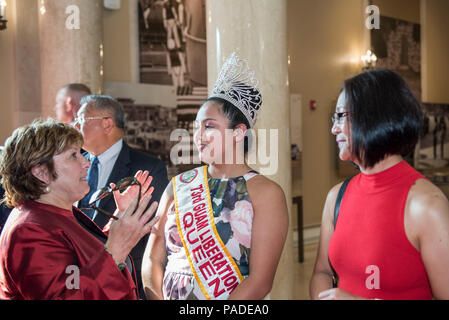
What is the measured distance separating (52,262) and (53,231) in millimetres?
116

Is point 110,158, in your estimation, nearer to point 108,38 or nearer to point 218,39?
point 218,39

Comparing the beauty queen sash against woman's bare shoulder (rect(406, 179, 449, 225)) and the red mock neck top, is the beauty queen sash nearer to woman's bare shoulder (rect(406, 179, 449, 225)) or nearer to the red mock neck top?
the red mock neck top

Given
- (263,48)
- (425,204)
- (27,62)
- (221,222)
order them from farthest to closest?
(27,62), (263,48), (221,222), (425,204)

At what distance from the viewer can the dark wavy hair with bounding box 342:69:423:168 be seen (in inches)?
54.7

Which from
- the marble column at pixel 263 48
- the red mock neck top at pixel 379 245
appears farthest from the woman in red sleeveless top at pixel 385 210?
the marble column at pixel 263 48

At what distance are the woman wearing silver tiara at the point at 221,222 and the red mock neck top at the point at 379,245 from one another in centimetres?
25

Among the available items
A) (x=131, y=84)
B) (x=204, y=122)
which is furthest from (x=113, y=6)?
(x=204, y=122)

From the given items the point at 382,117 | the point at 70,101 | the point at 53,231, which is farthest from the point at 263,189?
the point at 70,101

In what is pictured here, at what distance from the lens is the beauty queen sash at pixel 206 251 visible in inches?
65.2

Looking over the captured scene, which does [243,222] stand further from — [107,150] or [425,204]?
[107,150]

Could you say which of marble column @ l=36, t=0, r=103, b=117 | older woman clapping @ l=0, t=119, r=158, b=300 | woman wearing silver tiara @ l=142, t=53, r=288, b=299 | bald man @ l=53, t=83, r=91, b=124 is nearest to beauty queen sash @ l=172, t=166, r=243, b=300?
woman wearing silver tiara @ l=142, t=53, r=288, b=299

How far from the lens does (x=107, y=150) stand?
9.31 ft

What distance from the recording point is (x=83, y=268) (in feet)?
5.02

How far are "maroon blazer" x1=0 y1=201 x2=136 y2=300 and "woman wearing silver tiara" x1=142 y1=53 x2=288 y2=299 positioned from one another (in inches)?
8.0
